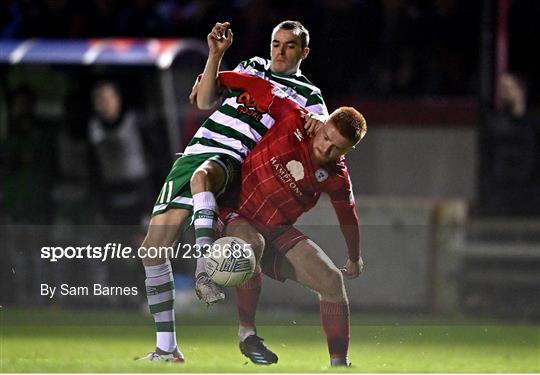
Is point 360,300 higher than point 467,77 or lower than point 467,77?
lower

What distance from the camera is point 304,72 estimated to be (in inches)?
306

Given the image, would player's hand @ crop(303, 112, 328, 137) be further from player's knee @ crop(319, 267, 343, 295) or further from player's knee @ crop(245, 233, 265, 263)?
player's knee @ crop(319, 267, 343, 295)

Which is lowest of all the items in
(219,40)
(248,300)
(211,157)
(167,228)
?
(248,300)

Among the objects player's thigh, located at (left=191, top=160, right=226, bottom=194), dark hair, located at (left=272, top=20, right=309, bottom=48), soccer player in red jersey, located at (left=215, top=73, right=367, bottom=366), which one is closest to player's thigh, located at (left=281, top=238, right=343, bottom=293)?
soccer player in red jersey, located at (left=215, top=73, right=367, bottom=366)

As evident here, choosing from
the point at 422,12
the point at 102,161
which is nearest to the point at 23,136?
the point at 102,161

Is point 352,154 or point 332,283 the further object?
point 352,154

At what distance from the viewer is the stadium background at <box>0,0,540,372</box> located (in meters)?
8.04

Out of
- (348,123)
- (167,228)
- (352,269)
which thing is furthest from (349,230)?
(167,228)

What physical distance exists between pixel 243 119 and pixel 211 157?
24cm

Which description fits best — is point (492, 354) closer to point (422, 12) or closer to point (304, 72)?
point (304, 72)

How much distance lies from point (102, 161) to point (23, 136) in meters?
0.91

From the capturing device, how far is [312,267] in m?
7.64

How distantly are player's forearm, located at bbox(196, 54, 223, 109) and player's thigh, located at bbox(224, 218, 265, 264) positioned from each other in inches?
22.9

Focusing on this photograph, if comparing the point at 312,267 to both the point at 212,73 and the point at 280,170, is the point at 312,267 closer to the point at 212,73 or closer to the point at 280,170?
the point at 280,170
